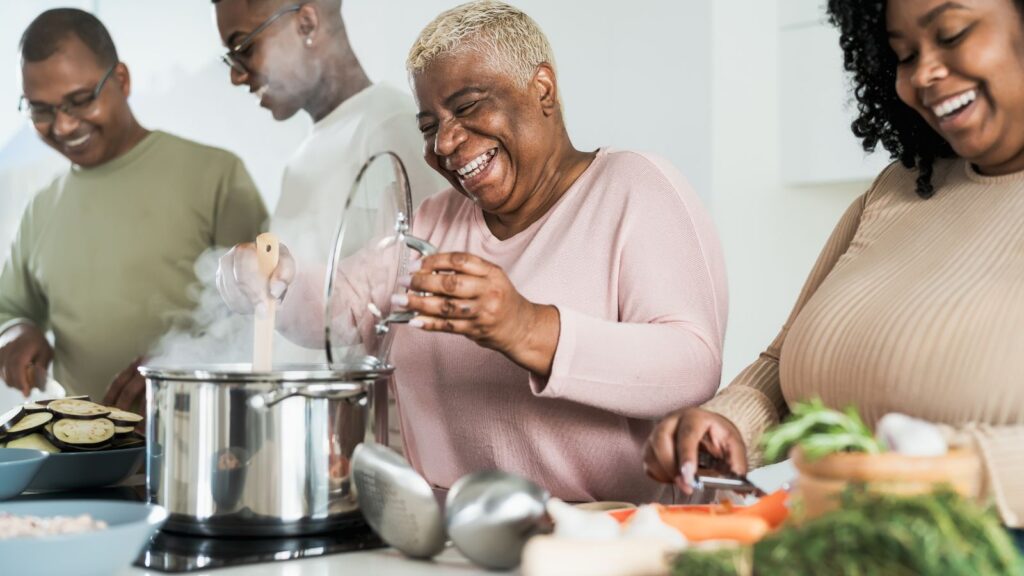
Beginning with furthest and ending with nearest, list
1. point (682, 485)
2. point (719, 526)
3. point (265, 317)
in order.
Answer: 1. point (265, 317)
2. point (682, 485)
3. point (719, 526)

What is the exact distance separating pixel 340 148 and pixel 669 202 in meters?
1.01

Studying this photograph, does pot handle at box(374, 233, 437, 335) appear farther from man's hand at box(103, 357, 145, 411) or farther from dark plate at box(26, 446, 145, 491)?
man's hand at box(103, 357, 145, 411)

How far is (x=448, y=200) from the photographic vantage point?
173cm

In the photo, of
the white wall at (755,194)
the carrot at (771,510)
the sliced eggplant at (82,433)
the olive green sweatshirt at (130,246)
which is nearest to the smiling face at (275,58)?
the olive green sweatshirt at (130,246)

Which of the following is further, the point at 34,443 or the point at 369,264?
the point at 34,443

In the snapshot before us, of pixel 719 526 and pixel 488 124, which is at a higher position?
pixel 488 124

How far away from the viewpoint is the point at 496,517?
873 millimetres

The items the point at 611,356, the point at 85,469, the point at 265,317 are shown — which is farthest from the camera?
the point at 85,469

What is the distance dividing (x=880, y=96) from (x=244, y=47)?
1470 mm

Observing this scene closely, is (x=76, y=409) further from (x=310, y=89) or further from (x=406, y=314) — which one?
→ (x=310, y=89)

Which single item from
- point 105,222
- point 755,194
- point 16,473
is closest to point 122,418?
point 16,473

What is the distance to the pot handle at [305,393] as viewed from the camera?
40.0 inches

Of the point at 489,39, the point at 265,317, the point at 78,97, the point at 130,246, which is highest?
the point at 78,97

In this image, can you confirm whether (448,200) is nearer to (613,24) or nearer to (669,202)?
(669,202)
